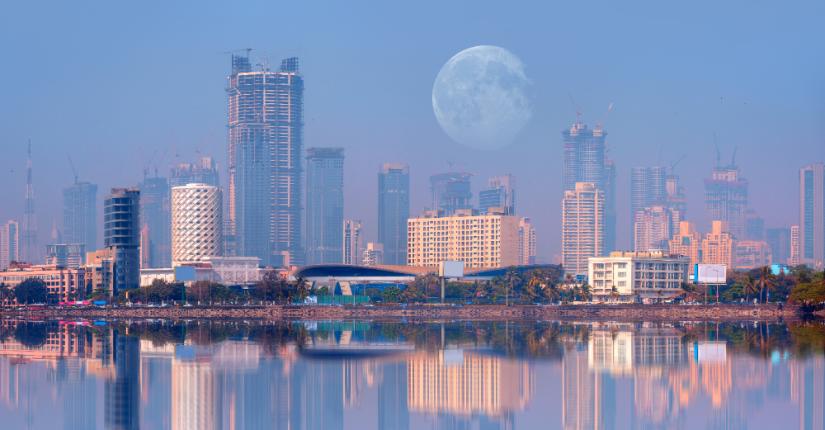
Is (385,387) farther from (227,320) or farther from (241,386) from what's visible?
(227,320)

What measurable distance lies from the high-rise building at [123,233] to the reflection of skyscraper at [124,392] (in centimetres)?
11038

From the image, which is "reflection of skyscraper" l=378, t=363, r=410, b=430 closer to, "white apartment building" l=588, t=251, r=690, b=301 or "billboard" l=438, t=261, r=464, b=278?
"billboard" l=438, t=261, r=464, b=278

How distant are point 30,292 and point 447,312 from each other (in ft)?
218

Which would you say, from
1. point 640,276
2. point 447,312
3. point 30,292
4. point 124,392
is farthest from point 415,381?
point 30,292

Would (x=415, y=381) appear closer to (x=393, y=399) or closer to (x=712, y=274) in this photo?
(x=393, y=399)

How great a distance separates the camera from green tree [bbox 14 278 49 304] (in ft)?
601

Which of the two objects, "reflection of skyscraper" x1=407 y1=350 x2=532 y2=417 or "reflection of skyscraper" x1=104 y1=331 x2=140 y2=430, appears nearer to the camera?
"reflection of skyscraper" x1=104 y1=331 x2=140 y2=430

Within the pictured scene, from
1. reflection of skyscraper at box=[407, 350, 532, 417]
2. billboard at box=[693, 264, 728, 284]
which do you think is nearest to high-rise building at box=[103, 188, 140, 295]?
billboard at box=[693, 264, 728, 284]

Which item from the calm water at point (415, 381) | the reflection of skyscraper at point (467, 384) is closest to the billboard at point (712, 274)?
the calm water at point (415, 381)

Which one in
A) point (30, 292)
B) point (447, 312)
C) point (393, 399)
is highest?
point (30, 292)

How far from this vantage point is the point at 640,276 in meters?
175

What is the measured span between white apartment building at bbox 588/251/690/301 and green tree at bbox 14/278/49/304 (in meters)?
76.9

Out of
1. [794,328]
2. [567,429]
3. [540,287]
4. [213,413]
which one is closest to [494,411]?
[567,429]

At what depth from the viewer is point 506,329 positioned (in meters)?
115
